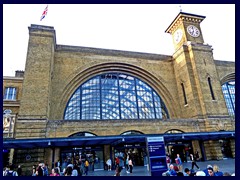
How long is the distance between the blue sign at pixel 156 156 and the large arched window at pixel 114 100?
510 inches

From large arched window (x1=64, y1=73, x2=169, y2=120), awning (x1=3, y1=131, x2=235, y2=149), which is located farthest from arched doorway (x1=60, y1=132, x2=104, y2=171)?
large arched window (x1=64, y1=73, x2=169, y2=120)

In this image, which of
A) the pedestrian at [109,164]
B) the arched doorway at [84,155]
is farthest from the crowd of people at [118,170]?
the arched doorway at [84,155]

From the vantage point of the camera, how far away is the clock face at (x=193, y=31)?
93.7 feet

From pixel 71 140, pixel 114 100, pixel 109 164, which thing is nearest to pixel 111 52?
pixel 114 100

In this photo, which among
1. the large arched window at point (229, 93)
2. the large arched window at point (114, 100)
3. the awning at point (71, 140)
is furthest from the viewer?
the large arched window at point (229, 93)

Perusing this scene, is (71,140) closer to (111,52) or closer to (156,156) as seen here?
(156,156)

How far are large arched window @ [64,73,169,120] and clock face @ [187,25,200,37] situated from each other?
10649mm

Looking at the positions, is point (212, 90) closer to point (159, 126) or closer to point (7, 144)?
point (159, 126)

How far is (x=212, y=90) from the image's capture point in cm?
2438

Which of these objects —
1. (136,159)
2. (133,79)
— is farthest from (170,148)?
(133,79)

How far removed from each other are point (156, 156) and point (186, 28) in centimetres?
2386

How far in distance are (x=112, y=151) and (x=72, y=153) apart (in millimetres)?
3797

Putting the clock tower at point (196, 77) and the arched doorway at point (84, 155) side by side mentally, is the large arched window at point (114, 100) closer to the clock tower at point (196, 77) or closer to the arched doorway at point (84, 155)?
the clock tower at point (196, 77)

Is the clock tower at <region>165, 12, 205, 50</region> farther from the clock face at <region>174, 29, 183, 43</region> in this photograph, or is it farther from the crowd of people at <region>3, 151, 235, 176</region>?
the crowd of people at <region>3, 151, 235, 176</region>
